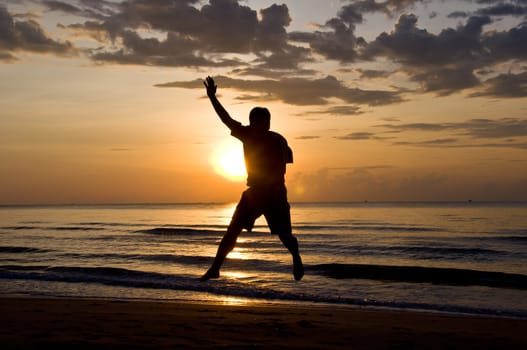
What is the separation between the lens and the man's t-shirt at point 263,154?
6.20 meters

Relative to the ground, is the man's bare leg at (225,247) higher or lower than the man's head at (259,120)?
lower

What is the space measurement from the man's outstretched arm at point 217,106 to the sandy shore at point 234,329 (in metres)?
2.47

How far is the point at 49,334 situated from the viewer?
21.2 ft

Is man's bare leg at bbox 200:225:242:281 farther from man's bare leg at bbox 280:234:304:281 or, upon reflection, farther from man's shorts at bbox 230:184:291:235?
man's bare leg at bbox 280:234:304:281

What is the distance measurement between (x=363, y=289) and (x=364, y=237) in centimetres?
1952

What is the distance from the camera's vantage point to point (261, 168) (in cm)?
628

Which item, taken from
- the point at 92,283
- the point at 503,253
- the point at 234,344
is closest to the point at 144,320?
the point at 234,344

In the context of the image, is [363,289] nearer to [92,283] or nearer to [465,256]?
[92,283]

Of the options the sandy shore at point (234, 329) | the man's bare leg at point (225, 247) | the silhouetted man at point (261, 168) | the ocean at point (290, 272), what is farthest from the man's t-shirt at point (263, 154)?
the ocean at point (290, 272)

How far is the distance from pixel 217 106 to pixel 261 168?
0.86 m

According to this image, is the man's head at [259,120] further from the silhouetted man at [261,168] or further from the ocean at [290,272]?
the ocean at [290,272]

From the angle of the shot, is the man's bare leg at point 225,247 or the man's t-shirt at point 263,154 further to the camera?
the man's bare leg at point 225,247

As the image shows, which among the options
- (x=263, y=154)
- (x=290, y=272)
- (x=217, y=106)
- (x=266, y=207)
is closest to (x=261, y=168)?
(x=263, y=154)

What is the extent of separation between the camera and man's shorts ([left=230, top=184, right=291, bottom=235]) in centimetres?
635
